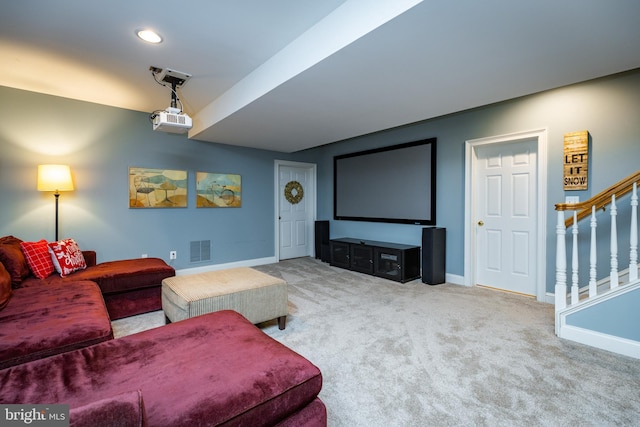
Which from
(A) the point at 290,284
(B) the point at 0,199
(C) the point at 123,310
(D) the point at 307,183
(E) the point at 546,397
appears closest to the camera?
(E) the point at 546,397

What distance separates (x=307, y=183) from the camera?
245 inches

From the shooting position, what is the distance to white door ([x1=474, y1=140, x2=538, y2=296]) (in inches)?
137

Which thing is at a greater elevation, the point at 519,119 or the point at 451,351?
the point at 519,119

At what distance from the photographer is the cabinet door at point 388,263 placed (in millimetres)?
4191

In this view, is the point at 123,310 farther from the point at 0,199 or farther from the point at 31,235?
the point at 0,199

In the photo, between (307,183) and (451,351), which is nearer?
(451,351)

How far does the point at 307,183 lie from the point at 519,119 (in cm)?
382

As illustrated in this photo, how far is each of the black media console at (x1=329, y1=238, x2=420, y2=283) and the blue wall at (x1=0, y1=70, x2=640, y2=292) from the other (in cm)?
35

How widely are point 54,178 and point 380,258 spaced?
4.17 m

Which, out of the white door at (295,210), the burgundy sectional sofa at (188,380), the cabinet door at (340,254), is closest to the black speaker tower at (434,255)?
the cabinet door at (340,254)

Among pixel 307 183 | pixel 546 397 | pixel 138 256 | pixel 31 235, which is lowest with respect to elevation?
pixel 546 397

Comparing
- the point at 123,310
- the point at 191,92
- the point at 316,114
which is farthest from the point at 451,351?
the point at 191,92

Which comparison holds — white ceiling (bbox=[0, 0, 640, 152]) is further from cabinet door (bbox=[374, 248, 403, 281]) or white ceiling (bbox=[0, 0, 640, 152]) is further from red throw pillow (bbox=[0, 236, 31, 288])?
cabinet door (bbox=[374, 248, 403, 281])

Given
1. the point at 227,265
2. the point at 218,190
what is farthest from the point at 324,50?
the point at 227,265
